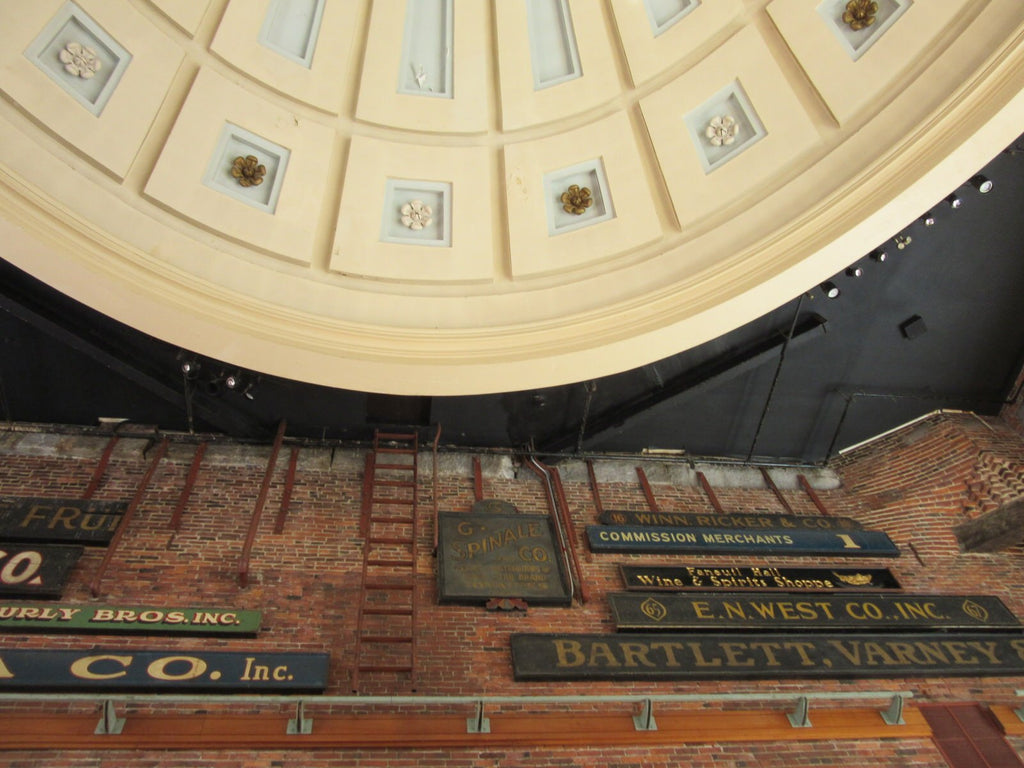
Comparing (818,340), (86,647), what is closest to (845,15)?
(818,340)

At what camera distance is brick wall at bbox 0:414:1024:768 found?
26.0 ft

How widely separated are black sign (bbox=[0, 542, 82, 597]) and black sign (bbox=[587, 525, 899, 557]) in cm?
601

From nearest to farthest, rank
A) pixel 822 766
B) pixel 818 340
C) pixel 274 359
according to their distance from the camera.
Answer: pixel 822 766
pixel 274 359
pixel 818 340

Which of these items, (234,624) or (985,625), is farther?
(985,625)

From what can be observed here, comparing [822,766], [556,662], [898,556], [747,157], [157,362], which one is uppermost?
[747,157]

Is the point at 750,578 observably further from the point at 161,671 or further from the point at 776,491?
the point at 161,671

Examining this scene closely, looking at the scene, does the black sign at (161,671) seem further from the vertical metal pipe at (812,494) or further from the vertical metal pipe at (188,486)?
the vertical metal pipe at (812,494)

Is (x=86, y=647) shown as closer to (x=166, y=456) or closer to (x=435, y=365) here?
(x=166, y=456)

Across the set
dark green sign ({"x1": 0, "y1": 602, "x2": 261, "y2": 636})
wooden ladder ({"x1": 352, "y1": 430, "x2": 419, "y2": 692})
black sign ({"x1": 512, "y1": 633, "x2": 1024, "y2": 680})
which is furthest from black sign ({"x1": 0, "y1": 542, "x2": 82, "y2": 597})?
black sign ({"x1": 512, "y1": 633, "x2": 1024, "y2": 680})

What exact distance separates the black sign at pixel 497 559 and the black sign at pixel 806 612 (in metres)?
0.85

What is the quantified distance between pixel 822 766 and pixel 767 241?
5.71 m

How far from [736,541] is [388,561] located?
14.9ft

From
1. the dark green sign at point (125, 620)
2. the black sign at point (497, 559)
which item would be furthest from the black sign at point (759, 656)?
the dark green sign at point (125, 620)

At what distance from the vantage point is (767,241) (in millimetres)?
9680
